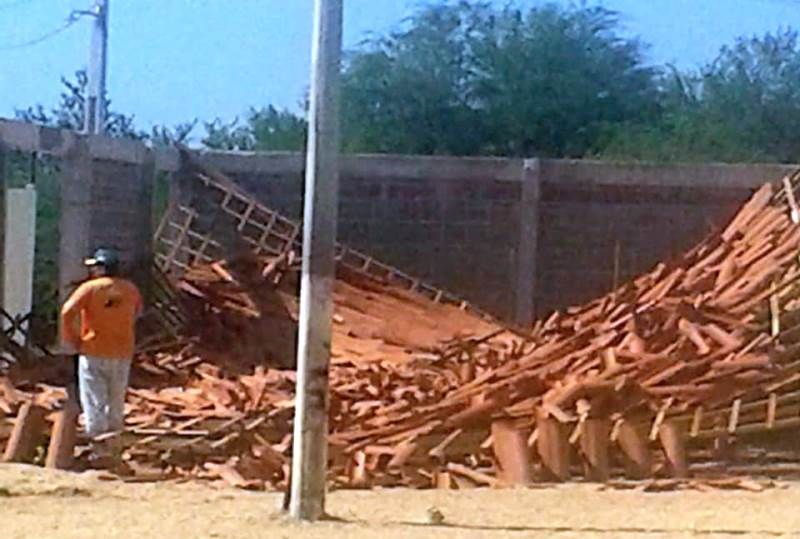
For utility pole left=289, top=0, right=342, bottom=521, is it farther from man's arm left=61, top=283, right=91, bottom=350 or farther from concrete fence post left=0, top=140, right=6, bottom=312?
concrete fence post left=0, top=140, right=6, bottom=312

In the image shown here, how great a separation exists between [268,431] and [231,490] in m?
1.85

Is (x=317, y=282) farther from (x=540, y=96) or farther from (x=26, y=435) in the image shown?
(x=540, y=96)

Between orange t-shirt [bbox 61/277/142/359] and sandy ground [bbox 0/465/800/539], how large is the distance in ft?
4.35

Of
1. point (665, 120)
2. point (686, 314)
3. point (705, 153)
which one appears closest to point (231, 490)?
point (686, 314)

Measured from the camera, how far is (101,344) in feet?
54.3

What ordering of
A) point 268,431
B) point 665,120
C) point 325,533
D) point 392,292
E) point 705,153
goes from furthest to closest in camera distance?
point 665,120 < point 705,153 < point 392,292 < point 268,431 < point 325,533

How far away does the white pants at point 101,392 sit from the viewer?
1653 cm

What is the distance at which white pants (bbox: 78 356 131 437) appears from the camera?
1653cm

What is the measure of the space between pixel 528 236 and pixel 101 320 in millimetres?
10730

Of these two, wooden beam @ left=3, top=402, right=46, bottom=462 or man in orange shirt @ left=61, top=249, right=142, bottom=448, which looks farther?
man in orange shirt @ left=61, top=249, right=142, bottom=448

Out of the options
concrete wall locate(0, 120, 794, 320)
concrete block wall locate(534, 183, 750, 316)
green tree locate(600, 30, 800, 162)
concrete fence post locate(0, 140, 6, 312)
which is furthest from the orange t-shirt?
green tree locate(600, 30, 800, 162)

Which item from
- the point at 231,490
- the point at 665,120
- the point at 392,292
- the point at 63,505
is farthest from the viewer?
the point at 665,120

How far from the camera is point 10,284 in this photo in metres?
24.0

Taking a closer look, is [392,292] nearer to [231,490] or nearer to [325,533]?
[231,490]
